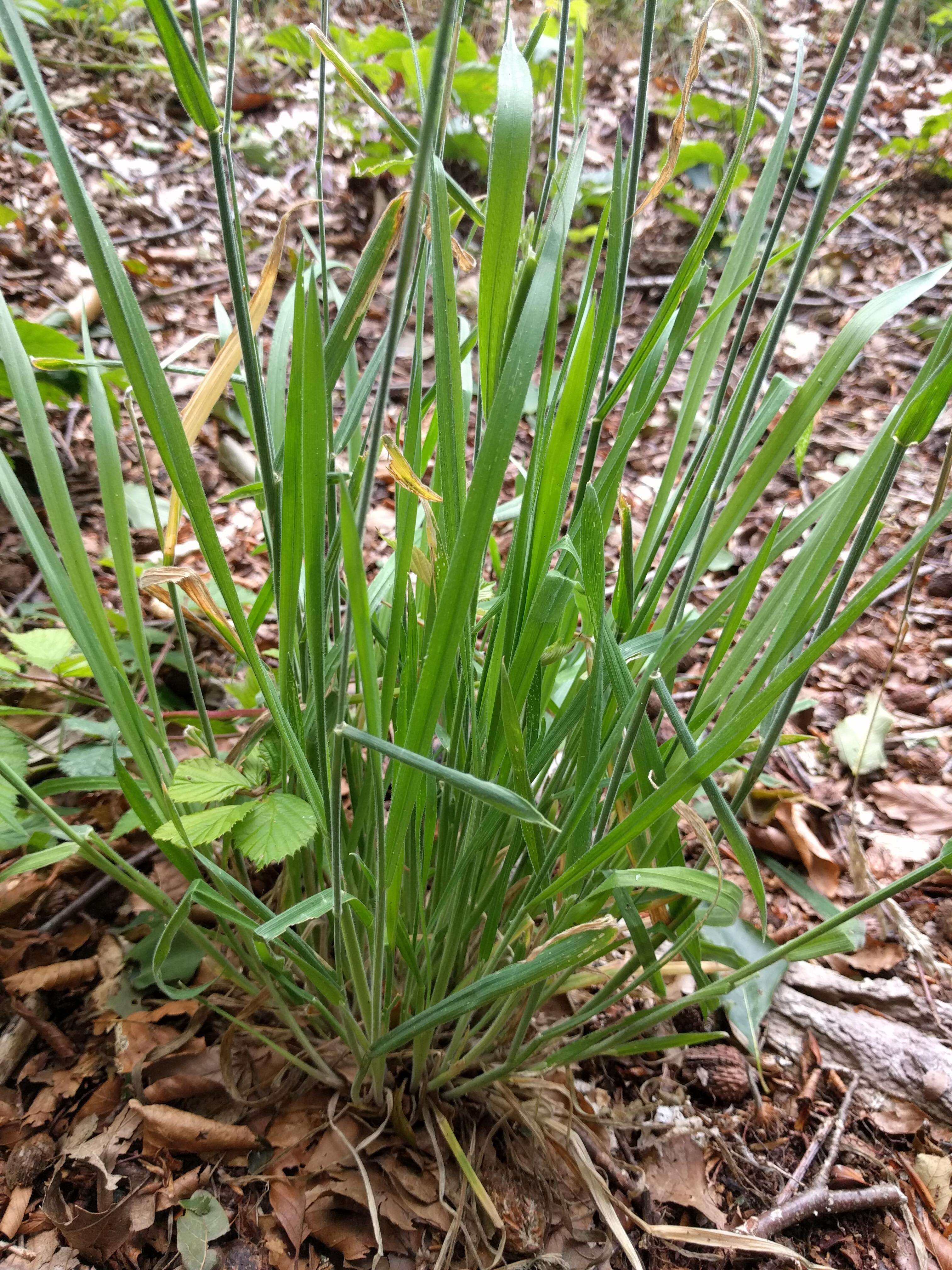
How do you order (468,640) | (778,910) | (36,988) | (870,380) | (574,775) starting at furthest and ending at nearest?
(870,380) < (778,910) < (36,988) < (574,775) < (468,640)

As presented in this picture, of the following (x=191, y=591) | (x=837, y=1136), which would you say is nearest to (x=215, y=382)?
(x=191, y=591)

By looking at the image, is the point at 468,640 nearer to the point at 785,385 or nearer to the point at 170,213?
the point at 785,385

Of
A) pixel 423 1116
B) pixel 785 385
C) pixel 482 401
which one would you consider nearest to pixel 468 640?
pixel 482 401

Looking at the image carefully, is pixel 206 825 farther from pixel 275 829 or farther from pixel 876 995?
pixel 876 995

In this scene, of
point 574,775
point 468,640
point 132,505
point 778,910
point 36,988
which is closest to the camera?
point 468,640

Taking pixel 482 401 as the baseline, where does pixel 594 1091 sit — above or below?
below

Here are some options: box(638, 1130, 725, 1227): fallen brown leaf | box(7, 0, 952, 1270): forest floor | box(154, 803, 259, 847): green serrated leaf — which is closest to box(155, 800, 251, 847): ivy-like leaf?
box(154, 803, 259, 847): green serrated leaf
